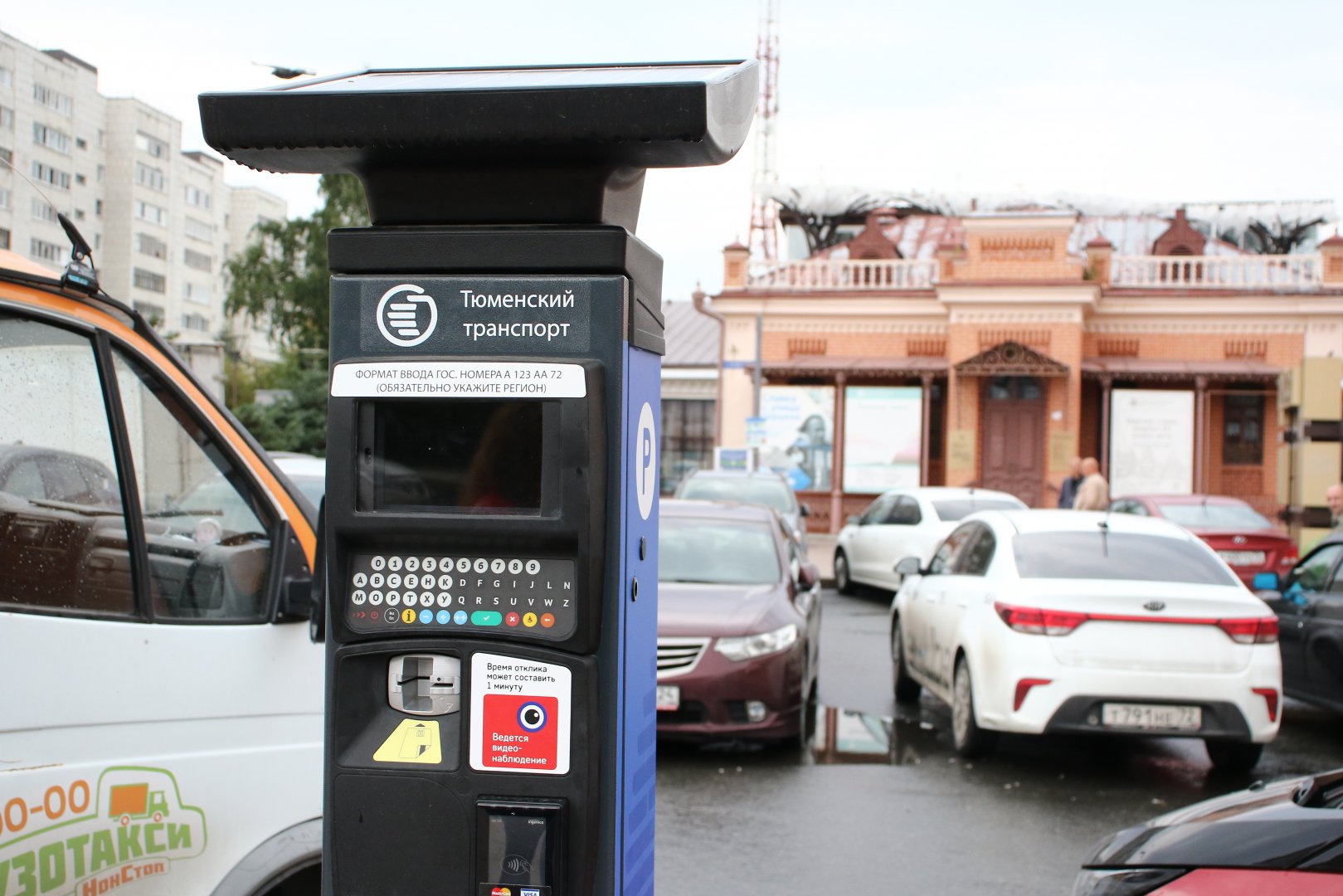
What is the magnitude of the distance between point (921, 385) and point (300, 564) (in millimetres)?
30326

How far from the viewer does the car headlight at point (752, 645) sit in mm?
7836

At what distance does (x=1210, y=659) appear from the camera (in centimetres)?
711

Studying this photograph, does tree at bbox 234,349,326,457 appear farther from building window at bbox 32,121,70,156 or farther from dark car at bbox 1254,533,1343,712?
building window at bbox 32,121,70,156

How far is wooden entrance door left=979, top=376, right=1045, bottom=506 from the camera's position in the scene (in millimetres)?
31719

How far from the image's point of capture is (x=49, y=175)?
342cm

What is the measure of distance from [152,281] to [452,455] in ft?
253

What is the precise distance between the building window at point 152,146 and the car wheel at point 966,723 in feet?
18.5

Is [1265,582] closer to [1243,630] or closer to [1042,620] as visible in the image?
[1243,630]

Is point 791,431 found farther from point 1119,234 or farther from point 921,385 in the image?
point 1119,234

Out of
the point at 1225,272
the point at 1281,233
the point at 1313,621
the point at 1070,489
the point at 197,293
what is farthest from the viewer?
the point at 197,293

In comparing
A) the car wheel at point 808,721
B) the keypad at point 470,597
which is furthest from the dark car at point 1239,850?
the car wheel at point 808,721

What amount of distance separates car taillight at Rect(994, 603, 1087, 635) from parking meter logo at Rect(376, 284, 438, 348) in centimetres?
541

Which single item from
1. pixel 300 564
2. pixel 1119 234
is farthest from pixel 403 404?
pixel 1119 234

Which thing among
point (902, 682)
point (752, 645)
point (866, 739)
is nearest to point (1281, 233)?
point (902, 682)
